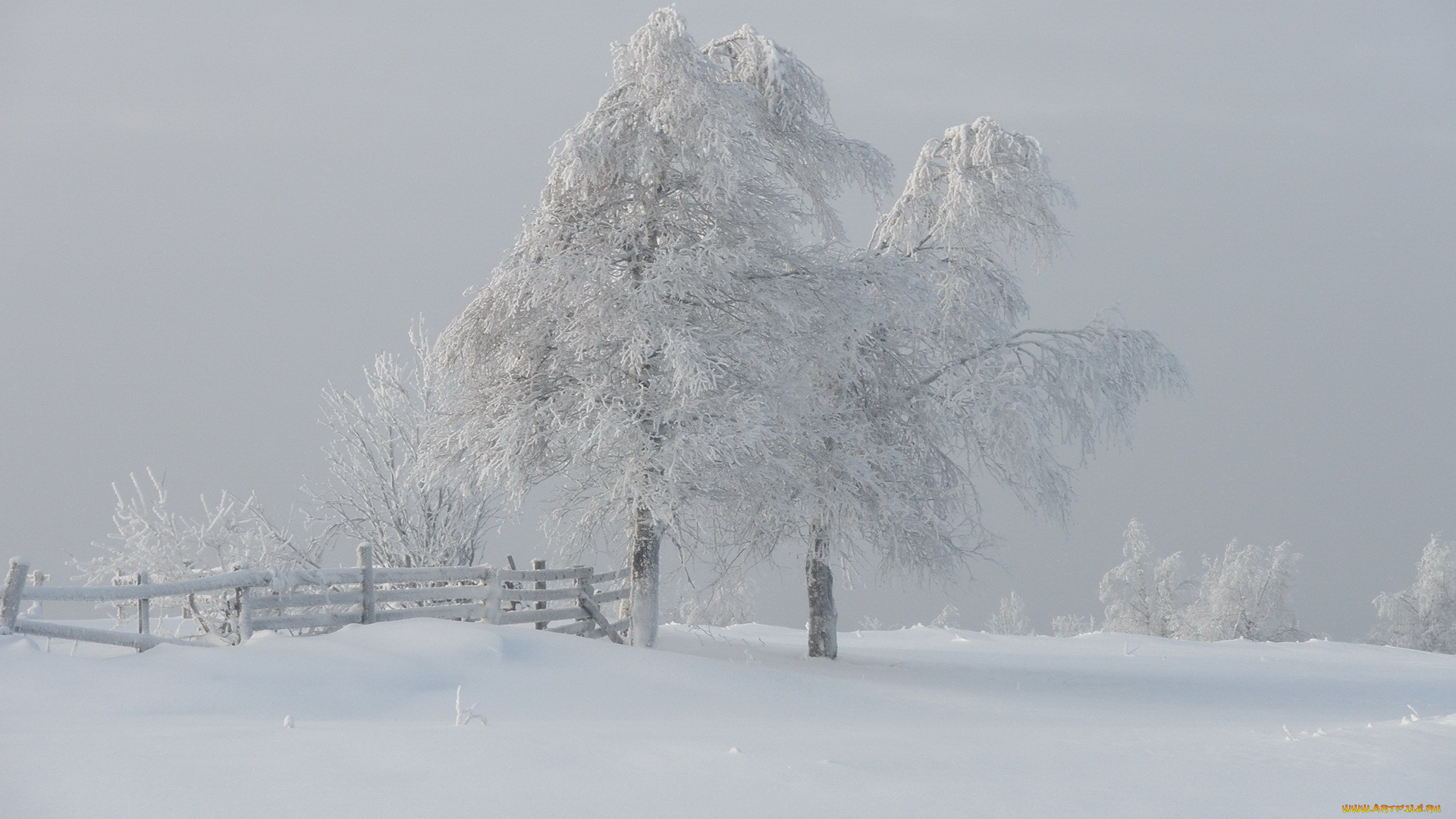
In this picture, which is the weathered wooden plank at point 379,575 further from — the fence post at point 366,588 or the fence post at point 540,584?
the fence post at point 540,584

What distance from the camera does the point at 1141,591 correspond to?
36156mm

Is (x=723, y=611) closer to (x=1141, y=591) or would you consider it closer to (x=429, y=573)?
(x=1141, y=591)

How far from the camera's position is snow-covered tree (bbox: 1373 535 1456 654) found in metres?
34.9

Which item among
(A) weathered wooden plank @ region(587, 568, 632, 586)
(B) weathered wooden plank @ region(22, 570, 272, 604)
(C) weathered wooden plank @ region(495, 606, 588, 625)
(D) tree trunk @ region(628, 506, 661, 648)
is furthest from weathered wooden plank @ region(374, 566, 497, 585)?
(A) weathered wooden plank @ region(587, 568, 632, 586)

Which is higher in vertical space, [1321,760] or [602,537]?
→ [602,537]

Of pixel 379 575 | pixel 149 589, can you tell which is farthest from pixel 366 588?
pixel 149 589

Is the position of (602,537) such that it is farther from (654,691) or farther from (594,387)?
(654,691)

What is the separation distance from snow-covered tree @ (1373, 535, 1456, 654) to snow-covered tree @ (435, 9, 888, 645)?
31792 mm

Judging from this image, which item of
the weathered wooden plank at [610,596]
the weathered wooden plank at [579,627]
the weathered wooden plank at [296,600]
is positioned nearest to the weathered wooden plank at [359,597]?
the weathered wooden plank at [296,600]

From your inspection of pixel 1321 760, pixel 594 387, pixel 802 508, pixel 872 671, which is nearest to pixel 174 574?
pixel 594 387

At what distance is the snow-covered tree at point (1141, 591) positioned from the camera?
35.7 meters

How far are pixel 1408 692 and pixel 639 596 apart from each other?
1085 centimetres

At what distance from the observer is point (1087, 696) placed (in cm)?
1256

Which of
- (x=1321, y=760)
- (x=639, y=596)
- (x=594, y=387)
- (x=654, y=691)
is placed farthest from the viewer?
(x=639, y=596)
